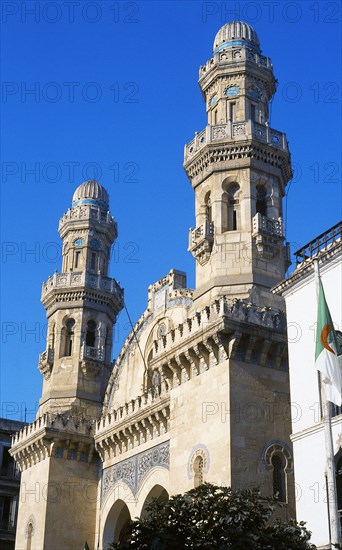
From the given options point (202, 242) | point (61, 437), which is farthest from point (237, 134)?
point (61, 437)

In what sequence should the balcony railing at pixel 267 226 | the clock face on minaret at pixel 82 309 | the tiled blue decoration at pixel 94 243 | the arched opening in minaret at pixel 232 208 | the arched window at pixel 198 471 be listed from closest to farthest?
the arched window at pixel 198 471, the balcony railing at pixel 267 226, the arched opening in minaret at pixel 232 208, the clock face on minaret at pixel 82 309, the tiled blue decoration at pixel 94 243

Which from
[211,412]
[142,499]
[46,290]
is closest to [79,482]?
[142,499]

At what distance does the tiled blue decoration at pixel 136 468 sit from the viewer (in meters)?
31.0

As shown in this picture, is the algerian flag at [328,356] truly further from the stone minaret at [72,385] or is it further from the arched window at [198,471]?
the stone minaret at [72,385]

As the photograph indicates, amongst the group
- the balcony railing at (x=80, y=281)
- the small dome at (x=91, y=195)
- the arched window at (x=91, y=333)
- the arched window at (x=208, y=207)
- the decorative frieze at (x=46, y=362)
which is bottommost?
the decorative frieze at (x=46, y=362)

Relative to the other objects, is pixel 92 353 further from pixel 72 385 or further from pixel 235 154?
pixel 235 154

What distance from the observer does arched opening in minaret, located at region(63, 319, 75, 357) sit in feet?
129

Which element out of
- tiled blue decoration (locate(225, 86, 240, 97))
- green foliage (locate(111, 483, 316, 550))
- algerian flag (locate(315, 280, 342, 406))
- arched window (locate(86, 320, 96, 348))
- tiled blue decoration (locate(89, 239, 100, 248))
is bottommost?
green foliage (locate(111, 483, 316, 550))

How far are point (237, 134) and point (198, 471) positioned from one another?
39.7 ft

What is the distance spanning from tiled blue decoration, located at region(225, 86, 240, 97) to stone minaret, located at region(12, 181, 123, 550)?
1200 cm

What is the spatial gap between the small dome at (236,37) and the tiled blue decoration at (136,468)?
50.7 ft

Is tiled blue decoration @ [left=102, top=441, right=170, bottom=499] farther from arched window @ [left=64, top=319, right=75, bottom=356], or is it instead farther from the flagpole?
the flagpole

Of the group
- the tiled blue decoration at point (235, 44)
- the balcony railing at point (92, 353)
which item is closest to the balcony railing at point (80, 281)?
the balcony railing at point (92, 353)

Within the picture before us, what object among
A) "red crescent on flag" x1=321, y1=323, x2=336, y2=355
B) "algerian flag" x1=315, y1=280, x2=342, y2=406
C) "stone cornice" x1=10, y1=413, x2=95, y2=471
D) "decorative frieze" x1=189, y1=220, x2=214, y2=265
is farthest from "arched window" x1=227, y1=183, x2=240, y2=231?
"stone cornice" x1=10, y1=413, x2=95, y2=471
